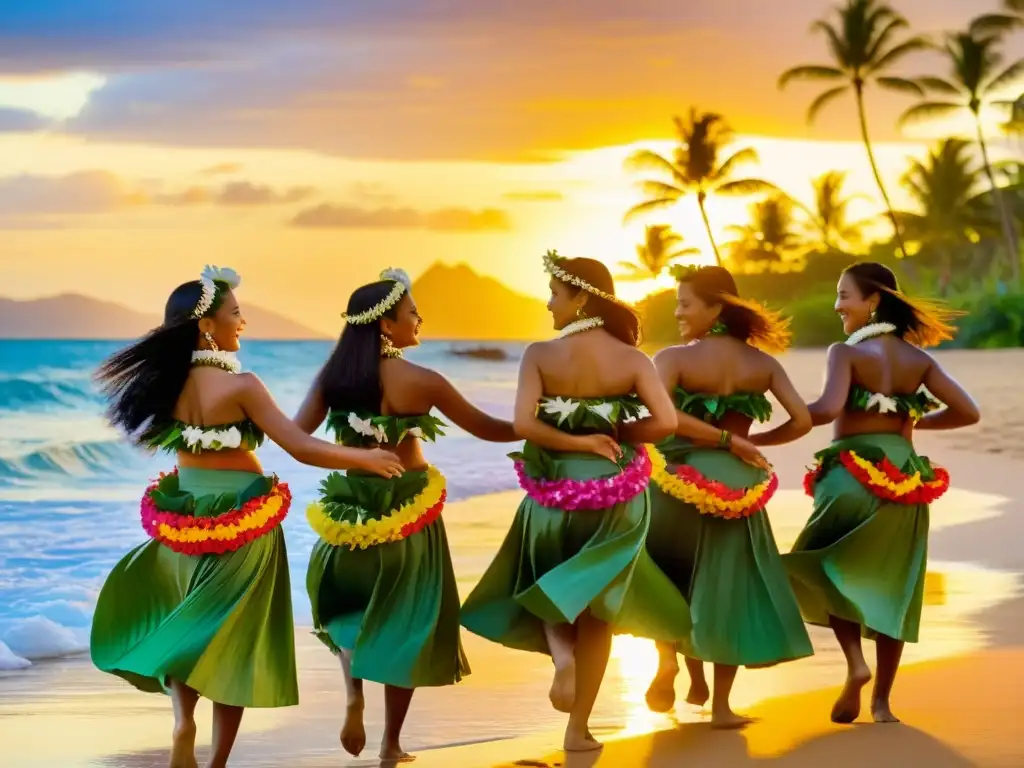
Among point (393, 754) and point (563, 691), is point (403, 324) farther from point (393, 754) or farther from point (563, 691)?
point (393, 754)

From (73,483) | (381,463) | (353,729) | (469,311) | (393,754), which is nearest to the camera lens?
(381,463)

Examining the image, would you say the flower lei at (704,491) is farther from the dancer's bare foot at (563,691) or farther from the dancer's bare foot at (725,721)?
the dancer's bare foot at (563,691)

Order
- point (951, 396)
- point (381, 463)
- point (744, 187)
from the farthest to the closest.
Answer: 1. point (744, 187)
2. point (951, 396)
3. point (381, 463)

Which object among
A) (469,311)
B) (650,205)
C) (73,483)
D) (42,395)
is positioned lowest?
(469,311)

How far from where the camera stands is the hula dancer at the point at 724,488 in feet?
22.6

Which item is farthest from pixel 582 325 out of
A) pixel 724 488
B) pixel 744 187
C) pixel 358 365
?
pixel 744 187

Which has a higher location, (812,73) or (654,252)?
(812,73)

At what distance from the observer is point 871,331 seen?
723 centimetres

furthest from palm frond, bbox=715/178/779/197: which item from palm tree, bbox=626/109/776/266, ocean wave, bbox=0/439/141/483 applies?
ocean wave, bbox=0/439/141/483

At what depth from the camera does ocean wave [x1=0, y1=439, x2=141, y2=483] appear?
74.6ft

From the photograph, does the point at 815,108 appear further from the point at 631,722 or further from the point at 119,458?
the point at 631,722

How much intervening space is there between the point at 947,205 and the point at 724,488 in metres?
43.3

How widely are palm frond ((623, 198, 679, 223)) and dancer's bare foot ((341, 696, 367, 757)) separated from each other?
43.9 meters

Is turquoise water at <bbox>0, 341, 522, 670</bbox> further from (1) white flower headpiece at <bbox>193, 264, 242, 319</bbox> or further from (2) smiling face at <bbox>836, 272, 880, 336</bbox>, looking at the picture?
(2) smiling face at <bbox>836, 272, 880, 336</bbox>
